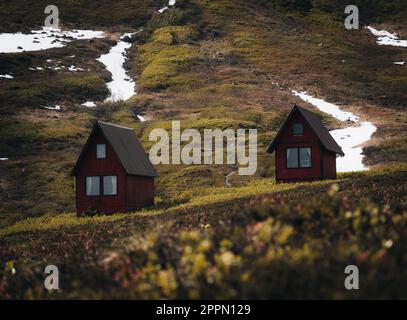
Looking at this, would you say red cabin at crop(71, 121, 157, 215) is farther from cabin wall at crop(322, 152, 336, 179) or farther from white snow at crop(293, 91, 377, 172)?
white snow at crop(293, 91, 377, 172)

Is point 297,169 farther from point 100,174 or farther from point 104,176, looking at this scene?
point 100,174

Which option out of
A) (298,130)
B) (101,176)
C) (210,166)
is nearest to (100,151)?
(101,176)

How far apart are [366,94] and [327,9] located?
6838cm

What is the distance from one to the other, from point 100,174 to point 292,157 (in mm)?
16715

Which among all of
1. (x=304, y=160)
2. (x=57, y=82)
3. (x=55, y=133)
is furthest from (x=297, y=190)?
(x=57, y=82)

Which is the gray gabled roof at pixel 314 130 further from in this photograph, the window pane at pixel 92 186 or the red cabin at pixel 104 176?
the window pane at pixel 92 186

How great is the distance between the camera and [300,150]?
6116cm

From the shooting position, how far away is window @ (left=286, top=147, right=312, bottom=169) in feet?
199

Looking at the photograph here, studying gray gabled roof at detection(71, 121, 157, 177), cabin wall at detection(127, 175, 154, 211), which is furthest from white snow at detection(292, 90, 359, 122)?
cabin wall at detection(127, 175, 154, 211)

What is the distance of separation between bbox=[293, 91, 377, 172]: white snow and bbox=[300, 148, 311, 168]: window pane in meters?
12.7

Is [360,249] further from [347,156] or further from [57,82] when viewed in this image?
[57,82]

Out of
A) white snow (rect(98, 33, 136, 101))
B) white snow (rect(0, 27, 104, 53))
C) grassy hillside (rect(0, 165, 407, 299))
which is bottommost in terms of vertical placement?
grassy hillside (rect(0, 165, 407, 299))

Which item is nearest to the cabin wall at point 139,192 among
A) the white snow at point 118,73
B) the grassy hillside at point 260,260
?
the grassy hillside at point 260,260

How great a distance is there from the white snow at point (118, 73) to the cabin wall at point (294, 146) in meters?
57.8
